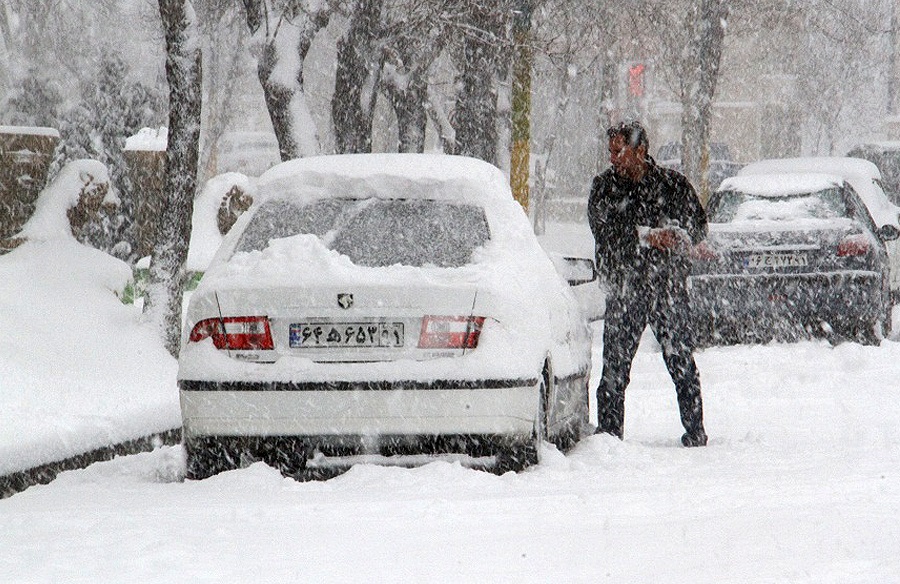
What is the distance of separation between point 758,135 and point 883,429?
178 ft

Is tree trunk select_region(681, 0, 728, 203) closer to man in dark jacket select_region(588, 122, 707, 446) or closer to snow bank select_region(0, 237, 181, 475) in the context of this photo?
snow bank select_region(0, 237, 181, 475)

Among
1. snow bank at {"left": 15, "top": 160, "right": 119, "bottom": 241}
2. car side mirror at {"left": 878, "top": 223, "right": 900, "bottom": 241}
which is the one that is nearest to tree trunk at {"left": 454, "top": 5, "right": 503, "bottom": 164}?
snow bank at {"left": 15, "top": 160, "right": 119, "bottom": 241}

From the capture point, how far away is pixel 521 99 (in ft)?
55.1

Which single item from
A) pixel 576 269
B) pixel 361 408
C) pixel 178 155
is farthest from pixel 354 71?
pixel 361 408

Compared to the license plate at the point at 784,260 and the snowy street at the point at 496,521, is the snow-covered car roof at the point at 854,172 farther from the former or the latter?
the snowy street at the point at 496,521

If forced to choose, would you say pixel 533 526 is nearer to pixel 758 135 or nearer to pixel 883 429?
pixel 883 429

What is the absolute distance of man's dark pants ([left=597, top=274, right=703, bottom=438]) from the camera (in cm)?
783

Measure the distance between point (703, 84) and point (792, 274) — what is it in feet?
41.4

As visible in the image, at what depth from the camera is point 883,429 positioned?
802 cm

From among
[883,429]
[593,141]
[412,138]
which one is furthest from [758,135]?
[883,429]

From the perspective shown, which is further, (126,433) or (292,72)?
(292,72)

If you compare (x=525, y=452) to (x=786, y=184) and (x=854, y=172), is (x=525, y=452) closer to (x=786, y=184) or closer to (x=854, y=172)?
(x=786, y=184)

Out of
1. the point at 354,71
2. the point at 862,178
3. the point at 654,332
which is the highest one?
the point at 354,71

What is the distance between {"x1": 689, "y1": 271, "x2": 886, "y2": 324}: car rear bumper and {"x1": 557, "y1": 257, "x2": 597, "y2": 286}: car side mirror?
164 inches
